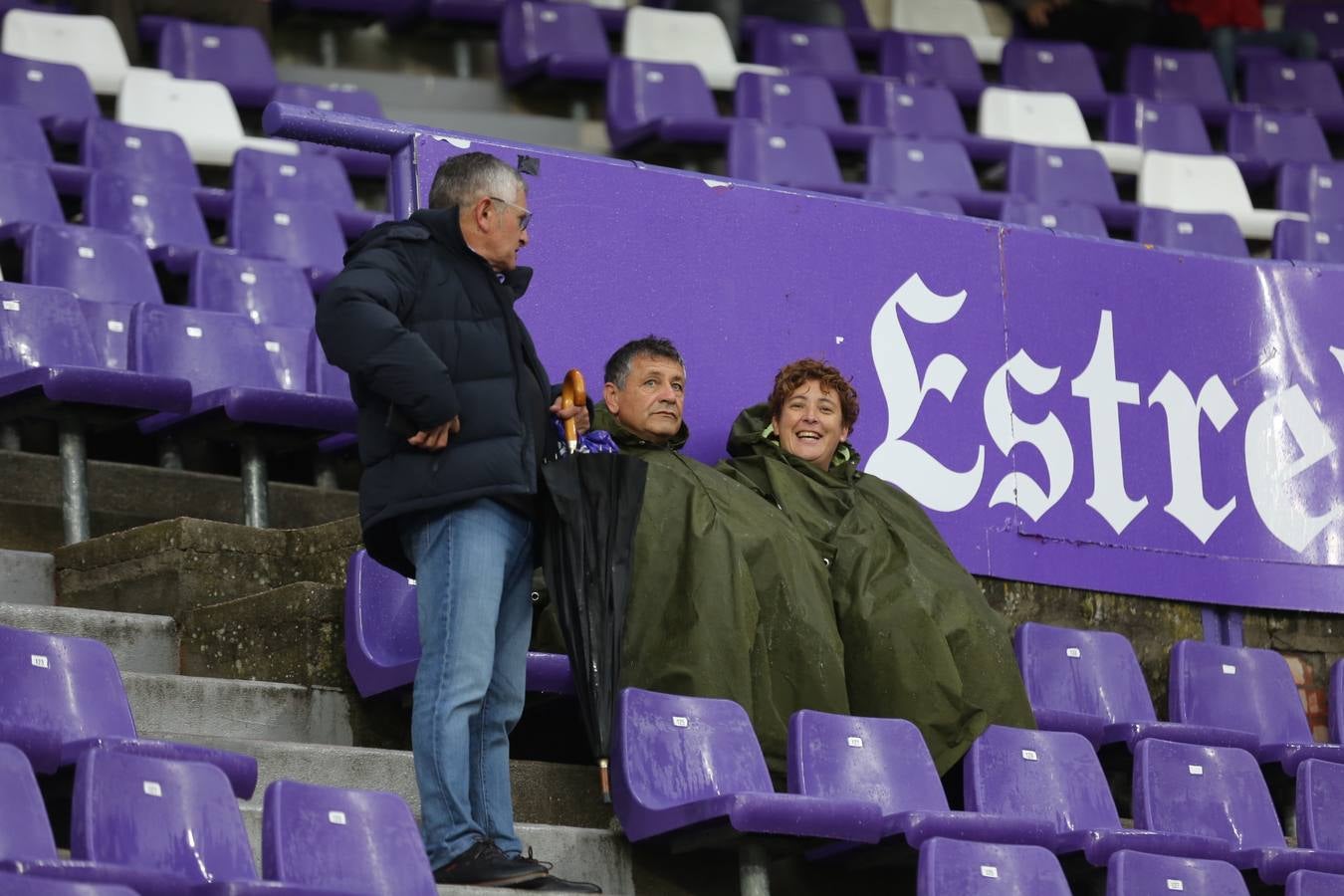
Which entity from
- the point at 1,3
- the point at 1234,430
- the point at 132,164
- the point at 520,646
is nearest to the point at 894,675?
the point at 520,646

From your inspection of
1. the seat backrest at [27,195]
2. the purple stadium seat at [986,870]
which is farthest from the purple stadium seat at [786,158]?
the purple stadium seat at [986,870]

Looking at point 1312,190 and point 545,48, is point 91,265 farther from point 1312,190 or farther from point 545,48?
point 1312,190

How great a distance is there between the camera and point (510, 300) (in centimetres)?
416

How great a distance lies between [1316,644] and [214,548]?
2964 millimetres

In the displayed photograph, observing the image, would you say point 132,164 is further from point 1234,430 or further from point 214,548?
point 1234,430

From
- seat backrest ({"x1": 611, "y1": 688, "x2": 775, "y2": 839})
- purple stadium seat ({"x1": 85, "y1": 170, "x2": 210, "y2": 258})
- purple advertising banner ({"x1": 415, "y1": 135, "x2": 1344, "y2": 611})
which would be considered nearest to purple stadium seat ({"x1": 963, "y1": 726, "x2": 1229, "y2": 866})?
seat backrest ({"x1": 611, "y1": 688, "x2": 775, "y2": 839})

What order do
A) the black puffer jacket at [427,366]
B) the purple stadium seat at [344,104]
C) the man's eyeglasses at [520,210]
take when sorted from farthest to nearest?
the purple stadium seat at [344,104], the man's eyeglasses at [520,210], the black puffer jacket at [427,366]

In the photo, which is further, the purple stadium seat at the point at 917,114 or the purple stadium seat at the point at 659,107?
the purple stadium seat at the point at 917,114

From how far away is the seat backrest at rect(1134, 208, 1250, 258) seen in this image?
8633mm

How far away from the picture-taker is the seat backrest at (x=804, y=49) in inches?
377

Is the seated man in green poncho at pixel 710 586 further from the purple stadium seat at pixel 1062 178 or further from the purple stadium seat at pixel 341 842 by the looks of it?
the purple stadium seat at pixel 1062 178

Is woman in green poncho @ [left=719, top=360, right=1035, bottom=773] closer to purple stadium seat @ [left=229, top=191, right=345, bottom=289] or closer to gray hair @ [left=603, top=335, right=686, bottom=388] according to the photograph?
gray hair @ [left=603, top=335, right=686, bottom=388]

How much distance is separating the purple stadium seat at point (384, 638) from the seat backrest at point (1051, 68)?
235 inches

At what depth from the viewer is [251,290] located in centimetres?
641
